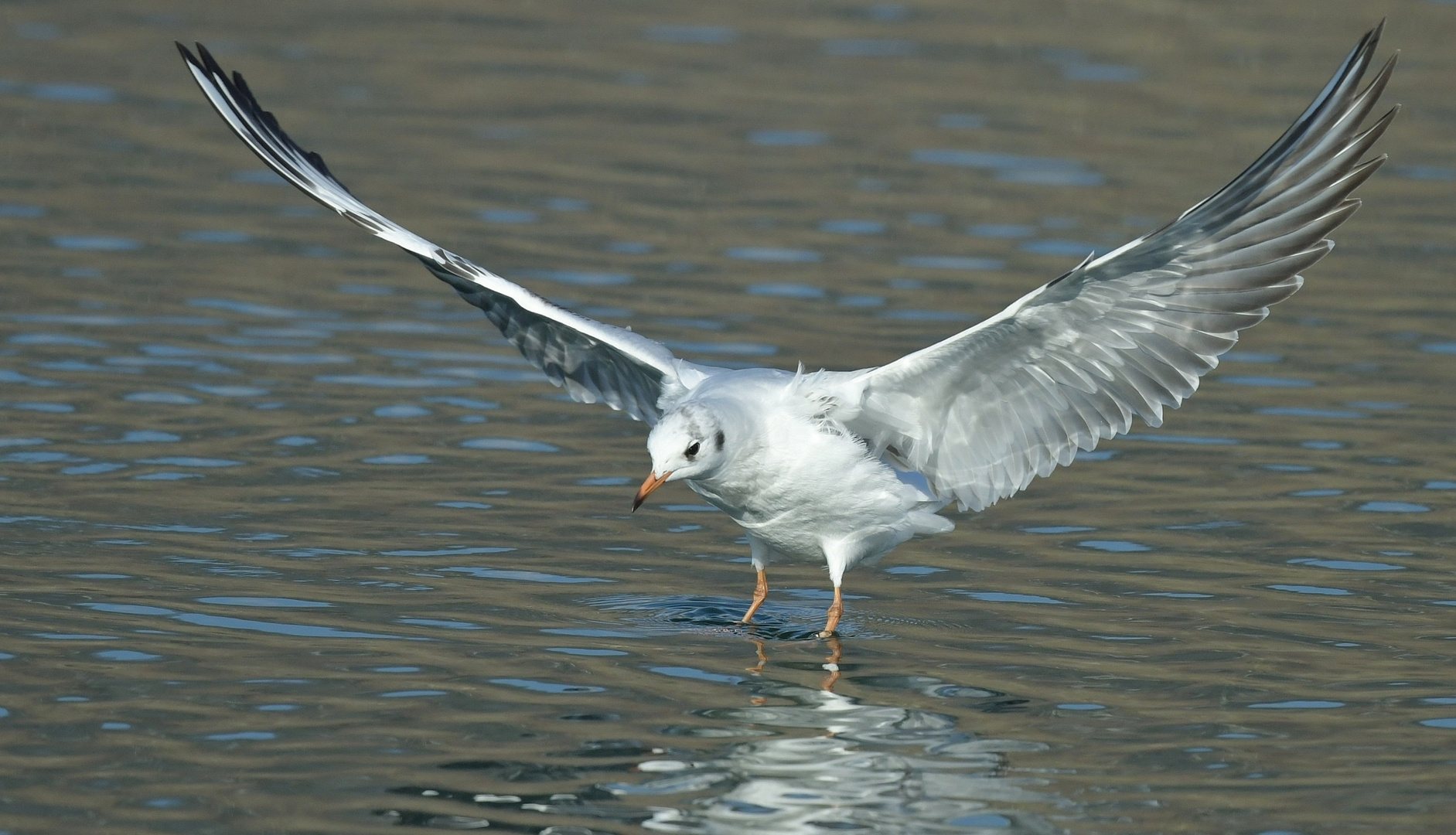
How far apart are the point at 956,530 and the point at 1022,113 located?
9553 mm

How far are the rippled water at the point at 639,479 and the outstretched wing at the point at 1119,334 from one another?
2.46 feet

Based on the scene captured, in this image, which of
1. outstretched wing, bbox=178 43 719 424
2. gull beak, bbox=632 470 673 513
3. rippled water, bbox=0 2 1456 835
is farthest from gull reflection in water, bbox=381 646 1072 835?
outstretched wing, bbox=178 43 719 424

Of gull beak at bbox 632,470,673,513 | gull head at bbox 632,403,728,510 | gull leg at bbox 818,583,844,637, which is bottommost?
gull leg at bbox 818,583,844,637

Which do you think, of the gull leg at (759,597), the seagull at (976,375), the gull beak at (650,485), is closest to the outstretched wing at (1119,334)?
the seagull at (976,375)

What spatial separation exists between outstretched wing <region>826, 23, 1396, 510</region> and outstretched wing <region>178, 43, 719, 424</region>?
1.09 metres

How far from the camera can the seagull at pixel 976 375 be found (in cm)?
825

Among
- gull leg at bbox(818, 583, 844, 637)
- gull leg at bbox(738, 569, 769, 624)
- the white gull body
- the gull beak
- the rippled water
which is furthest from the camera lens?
gull leg at bbox(738, 569, 769, 624)

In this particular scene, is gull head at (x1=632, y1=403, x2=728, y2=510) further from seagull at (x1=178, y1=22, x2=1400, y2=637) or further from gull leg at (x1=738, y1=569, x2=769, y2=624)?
gull leg at (x1=738, y1=569, x2=769, y2=624)

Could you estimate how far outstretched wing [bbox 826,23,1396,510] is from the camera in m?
8.16

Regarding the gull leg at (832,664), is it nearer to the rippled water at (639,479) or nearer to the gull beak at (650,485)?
the rippled water at (639,479)

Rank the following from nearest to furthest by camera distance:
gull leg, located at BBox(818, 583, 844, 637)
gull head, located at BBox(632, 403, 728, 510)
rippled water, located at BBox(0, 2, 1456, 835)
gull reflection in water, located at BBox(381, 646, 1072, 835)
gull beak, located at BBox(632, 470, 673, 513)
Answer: gull reflection in water, located at BBox(381, 646, 1072, 835) → rippled water, located at BBox(0, 2, 1456, 835) → gull beak, located at BBox(632, 470, 673, 513) → gull head, located at BBox(632, 403, 728, 510) → gull leg, located at BBox(818, 583, 844, 637)

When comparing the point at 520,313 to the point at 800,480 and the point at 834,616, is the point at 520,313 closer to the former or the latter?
the point at 800,480

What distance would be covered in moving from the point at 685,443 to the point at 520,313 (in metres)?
2.14

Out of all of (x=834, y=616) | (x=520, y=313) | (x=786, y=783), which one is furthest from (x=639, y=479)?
(x=786, y=783)
